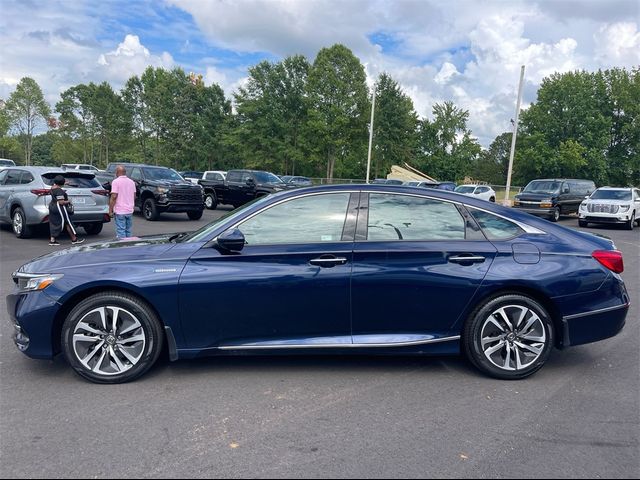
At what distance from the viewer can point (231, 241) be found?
3.87 m

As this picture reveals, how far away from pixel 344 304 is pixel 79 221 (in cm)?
958

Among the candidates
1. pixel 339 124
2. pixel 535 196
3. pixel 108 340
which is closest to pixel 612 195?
pixel 535 196

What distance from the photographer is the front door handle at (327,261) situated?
154 inches

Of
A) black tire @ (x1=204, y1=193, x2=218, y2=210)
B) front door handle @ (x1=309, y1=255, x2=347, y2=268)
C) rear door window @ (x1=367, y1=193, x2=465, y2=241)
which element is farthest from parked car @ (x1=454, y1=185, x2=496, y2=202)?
front door handle @ (x1=309, y1=255, x2=347, y2=268)

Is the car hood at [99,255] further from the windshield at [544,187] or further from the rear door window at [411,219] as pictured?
the windshield at [544,187]

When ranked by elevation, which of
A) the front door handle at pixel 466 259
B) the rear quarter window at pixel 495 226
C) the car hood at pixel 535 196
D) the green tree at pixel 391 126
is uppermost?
the green tree at pixel 391 126

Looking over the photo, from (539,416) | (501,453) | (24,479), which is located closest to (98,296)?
(24,479)

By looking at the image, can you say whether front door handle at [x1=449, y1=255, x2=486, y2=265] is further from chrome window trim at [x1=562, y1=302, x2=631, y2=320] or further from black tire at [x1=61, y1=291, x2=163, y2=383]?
black tire at [x1=61, y1=291, x2=163, y2=383]

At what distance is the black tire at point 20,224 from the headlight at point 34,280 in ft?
28.2

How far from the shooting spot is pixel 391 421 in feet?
11.0

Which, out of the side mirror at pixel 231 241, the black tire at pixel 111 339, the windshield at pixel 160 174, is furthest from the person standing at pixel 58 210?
the side mirror at pixel 231 241

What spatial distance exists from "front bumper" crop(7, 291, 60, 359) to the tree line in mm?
48431

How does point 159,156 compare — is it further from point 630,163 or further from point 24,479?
point 24,479

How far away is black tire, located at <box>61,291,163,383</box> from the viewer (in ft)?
12.6
